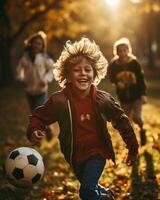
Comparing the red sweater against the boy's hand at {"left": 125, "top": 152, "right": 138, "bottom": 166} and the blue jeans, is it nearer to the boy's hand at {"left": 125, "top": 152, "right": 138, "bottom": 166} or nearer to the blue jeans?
the boy's hand at {"left": 125, "top": 152, "right": 138, "bottom": 166}

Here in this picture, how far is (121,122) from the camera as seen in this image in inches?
201

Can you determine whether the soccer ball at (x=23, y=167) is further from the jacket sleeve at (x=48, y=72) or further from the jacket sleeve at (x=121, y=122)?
the jacket sleeve at (x=48, y=72)

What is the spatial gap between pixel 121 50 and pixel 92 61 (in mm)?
3679

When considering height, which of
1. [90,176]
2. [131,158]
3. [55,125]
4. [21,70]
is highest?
[21,70]

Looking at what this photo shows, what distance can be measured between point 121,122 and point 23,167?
1273 mm

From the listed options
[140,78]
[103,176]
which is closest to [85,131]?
[103,176]

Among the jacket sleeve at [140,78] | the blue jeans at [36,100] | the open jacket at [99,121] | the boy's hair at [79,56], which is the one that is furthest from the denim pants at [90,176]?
the blue jeans at [36,100]

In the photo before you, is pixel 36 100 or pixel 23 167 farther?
pixel 36 100

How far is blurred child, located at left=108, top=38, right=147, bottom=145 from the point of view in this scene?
9312 mm

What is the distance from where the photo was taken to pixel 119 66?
9.41 m

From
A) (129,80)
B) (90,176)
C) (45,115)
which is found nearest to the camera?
(90,176)

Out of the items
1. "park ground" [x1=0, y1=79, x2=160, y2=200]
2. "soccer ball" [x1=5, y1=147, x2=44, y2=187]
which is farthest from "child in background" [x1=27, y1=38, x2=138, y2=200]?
"park ground" [x1=0, y1=79, x2=160, y2=200]

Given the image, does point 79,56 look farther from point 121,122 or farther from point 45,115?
point 121,122

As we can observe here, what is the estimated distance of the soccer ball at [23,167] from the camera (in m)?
5.36
